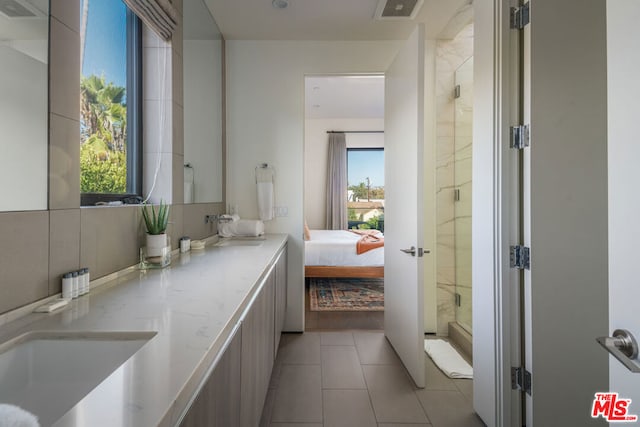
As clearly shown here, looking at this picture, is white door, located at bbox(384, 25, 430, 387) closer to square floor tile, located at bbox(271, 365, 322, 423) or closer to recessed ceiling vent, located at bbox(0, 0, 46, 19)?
square floor tile, located at bbox(271, 365, 322, 423)

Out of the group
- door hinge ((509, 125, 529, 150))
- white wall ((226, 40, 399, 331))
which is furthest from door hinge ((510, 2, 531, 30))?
white wall ((226, 40, 399, 331))

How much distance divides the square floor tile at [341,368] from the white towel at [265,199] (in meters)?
1.25

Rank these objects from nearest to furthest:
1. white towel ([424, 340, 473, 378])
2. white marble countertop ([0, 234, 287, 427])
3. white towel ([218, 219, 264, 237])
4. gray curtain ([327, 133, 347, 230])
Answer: white marble countertop ([0, 234, 287, 427])
white towel ([424, 340, 473, 378])
white towel ([218, 219, 264, 237])
gray curtain ([327, 133, 347, 230])

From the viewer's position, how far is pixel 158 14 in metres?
1.70

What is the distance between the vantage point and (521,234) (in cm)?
153

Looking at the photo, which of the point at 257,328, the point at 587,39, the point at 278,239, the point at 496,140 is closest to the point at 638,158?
the point at 496,140

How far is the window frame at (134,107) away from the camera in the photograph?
1.75 meters

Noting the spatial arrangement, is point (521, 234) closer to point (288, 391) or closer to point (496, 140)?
point (496, 140)

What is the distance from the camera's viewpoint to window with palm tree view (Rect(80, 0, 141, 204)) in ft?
4.54

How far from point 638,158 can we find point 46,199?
1.59 metres

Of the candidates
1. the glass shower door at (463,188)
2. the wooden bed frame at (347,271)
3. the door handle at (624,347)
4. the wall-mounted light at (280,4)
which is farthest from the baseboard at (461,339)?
the wall-mounted light at (280,4)

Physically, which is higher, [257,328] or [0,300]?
[0,300]

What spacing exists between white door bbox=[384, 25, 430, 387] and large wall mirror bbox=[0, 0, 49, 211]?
186 cm

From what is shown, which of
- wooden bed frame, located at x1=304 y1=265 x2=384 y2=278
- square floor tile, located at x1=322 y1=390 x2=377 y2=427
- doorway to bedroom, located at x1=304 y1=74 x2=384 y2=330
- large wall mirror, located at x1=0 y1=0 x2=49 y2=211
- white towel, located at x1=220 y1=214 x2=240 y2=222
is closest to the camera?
large wall mirror, located at x1=0 y1=0 x2=49 y2=211
